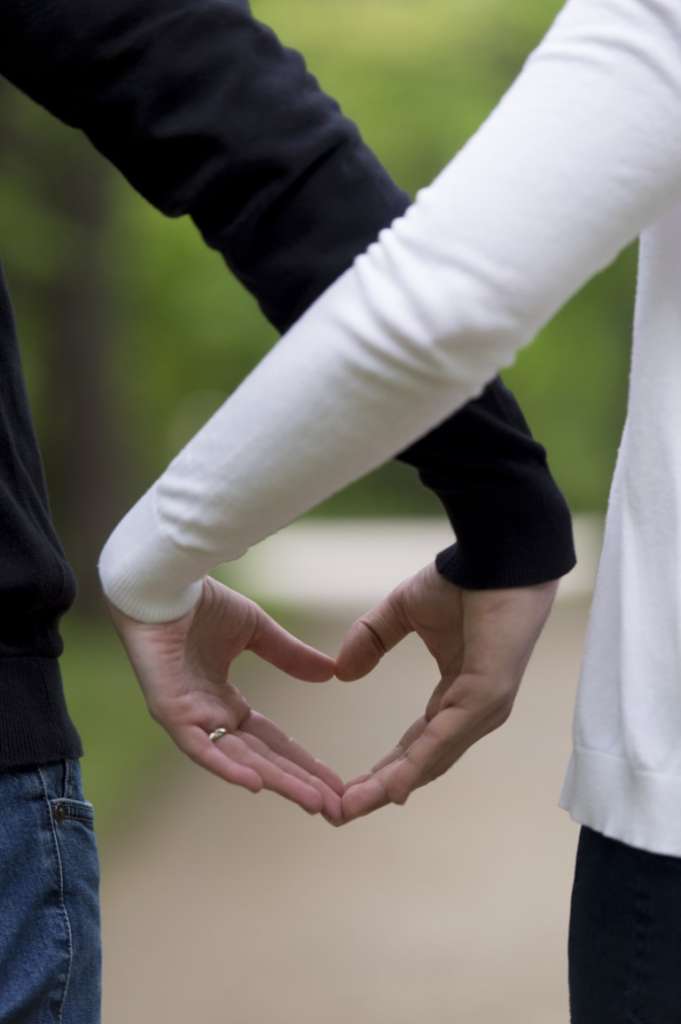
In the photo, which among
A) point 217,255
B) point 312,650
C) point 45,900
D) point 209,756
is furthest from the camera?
point 217,255

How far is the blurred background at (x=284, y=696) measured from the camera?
5727 millimetres

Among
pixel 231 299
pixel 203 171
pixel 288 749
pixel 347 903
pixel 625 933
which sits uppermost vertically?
pixel 203 171

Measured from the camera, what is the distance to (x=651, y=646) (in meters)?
1.55

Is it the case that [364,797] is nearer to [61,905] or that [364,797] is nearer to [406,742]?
[406,742]

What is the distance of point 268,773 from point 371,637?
0.28m

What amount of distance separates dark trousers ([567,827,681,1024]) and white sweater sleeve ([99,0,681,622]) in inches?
16.7

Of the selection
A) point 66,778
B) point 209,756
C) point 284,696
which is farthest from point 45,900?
point 284,696

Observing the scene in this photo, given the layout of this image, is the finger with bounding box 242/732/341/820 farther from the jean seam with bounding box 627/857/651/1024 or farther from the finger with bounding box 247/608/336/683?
the jean seam with bounding box 627/857/651/1024

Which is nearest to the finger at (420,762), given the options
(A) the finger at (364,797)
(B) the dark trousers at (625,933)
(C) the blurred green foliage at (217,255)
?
(A) the finger at (364,797)

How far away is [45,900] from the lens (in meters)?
1.65

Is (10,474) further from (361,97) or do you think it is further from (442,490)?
(361,97)

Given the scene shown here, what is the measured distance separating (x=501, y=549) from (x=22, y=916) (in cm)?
59

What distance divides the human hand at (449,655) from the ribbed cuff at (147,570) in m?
0.29

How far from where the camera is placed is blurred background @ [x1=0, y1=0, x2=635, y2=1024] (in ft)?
18.8
